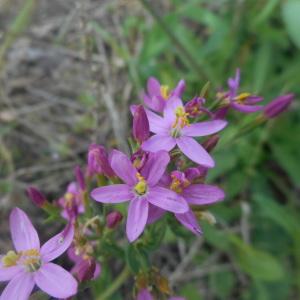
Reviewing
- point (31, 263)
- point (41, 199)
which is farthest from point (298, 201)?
point (31, 263)

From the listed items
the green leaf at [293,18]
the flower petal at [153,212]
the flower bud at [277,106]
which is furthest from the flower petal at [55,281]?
the green leaf at [293,18]

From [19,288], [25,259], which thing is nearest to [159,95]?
[25,259]

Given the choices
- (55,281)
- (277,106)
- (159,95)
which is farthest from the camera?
(277,106)

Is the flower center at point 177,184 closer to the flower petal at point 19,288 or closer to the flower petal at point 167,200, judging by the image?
the flower petal at point 167,200

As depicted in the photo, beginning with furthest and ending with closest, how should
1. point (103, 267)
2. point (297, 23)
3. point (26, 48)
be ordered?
1. point (26, 48)
2. point (297, 23)
3. point (103, 267)

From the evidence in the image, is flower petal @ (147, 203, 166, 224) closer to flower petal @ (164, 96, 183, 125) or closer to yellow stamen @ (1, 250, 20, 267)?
flower petal @ (164, 96, 183, 125)

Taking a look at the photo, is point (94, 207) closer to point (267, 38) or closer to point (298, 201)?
point (298, 201)

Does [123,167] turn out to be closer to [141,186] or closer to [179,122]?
[141,186]

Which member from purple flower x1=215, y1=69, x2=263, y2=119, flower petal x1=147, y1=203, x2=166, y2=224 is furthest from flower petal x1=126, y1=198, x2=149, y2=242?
purple flower x1=215, y1=69, x2=263, y2=119
